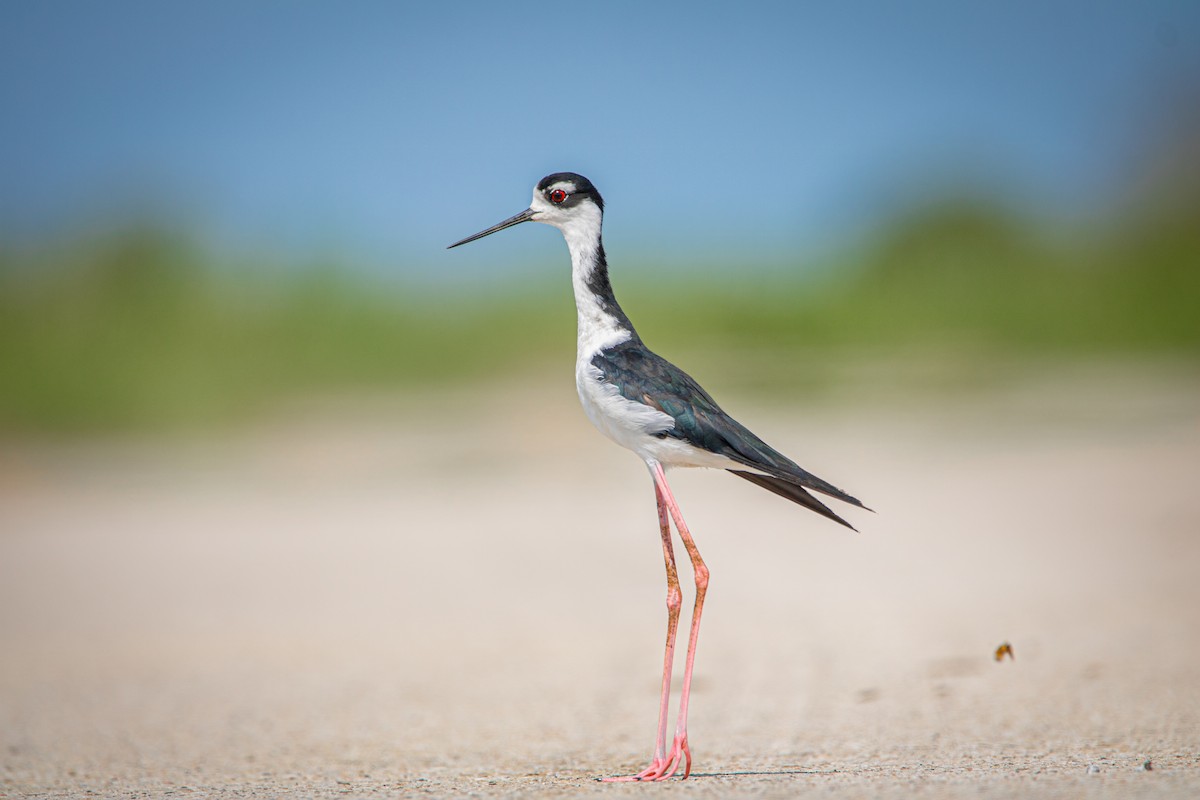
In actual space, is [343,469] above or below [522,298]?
below

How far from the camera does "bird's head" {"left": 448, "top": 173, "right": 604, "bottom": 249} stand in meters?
4.79

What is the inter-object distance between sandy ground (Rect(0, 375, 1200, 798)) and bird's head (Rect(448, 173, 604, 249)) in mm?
2181

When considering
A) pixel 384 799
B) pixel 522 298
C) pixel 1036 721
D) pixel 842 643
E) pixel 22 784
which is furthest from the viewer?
pixel 522 298

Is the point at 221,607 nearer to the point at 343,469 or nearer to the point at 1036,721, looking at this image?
the point at 1036,721

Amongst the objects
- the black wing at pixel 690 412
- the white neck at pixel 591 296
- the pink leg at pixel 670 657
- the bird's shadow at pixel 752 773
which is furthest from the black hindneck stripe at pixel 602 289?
the bird's shadow at pixel 752 773

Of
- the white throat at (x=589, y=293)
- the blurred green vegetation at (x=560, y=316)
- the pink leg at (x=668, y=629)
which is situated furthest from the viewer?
the blurred green vegetation at (x=560, y=316)

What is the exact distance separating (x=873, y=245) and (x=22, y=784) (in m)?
25.1

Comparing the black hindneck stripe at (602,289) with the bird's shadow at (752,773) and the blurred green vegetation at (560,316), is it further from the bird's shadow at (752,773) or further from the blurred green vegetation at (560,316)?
the blurred green vegetation at (560,316)

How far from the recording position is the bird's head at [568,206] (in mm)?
4789

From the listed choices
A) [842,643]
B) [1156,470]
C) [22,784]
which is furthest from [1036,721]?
[1156,470]

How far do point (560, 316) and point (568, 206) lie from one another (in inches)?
814

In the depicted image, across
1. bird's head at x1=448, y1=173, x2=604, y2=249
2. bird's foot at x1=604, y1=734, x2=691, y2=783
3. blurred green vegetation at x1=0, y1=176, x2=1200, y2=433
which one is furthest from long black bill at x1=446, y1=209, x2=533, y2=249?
blurred green vegetation at x1=0, y1=176, x2=1200, y2=433

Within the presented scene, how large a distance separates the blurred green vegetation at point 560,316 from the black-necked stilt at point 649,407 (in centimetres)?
1796

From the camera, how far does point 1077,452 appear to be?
15.7m
